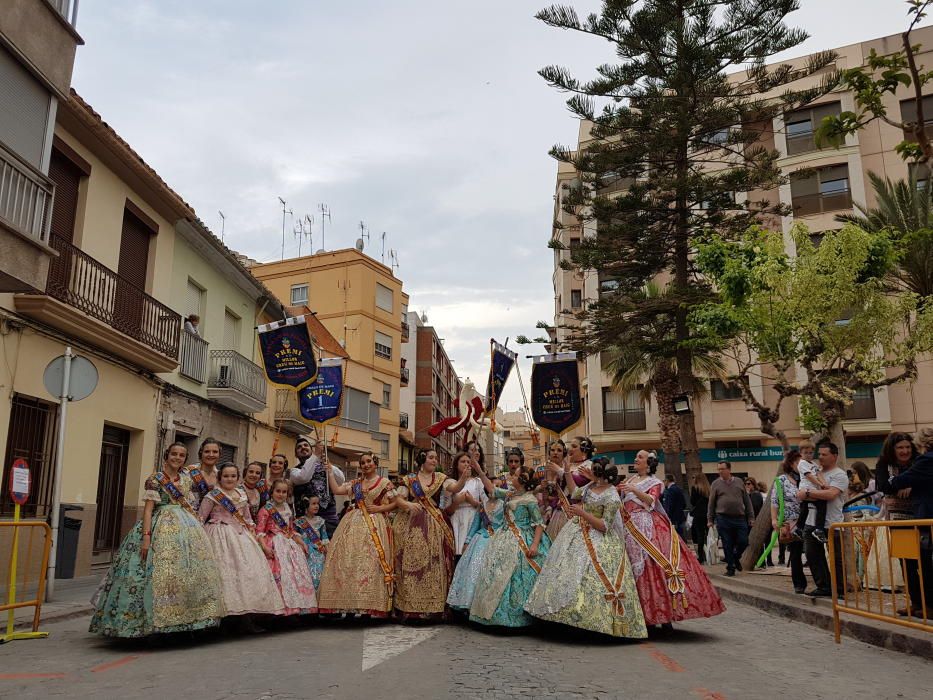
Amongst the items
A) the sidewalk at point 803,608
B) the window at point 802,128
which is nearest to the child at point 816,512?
the sidewalk at point 803,608

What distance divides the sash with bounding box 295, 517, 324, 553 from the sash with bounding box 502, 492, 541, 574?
6.76ft

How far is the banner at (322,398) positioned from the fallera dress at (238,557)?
348 cm

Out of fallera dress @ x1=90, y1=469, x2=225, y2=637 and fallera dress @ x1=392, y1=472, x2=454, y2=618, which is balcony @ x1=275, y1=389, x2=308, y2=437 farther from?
fallera dress @ x1=90, y1=469, x2=225, y2=637

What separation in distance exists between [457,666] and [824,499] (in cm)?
482

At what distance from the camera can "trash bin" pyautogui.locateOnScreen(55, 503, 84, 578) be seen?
11.4m

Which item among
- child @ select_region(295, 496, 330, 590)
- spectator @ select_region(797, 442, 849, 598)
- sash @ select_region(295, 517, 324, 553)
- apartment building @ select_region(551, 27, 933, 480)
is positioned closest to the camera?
child @ select_region(295, 496, 330, 590)

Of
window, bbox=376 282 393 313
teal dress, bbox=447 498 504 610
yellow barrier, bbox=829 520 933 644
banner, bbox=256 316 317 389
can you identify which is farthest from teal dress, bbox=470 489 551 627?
window, bbox=376 282 393 313

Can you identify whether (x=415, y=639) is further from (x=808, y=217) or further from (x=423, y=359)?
(x=423, y=359)

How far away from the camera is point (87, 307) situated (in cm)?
1238

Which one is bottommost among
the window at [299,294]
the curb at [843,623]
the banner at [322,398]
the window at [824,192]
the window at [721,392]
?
the curb at [843,623]

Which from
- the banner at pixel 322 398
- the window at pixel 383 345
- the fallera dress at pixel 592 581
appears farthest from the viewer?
the window at pixel 383 345

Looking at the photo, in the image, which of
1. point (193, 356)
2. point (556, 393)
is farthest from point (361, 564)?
point (193, 356)

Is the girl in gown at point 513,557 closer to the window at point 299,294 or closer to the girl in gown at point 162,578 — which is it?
the girl in gown at point 162,578

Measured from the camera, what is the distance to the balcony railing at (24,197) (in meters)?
8.96
